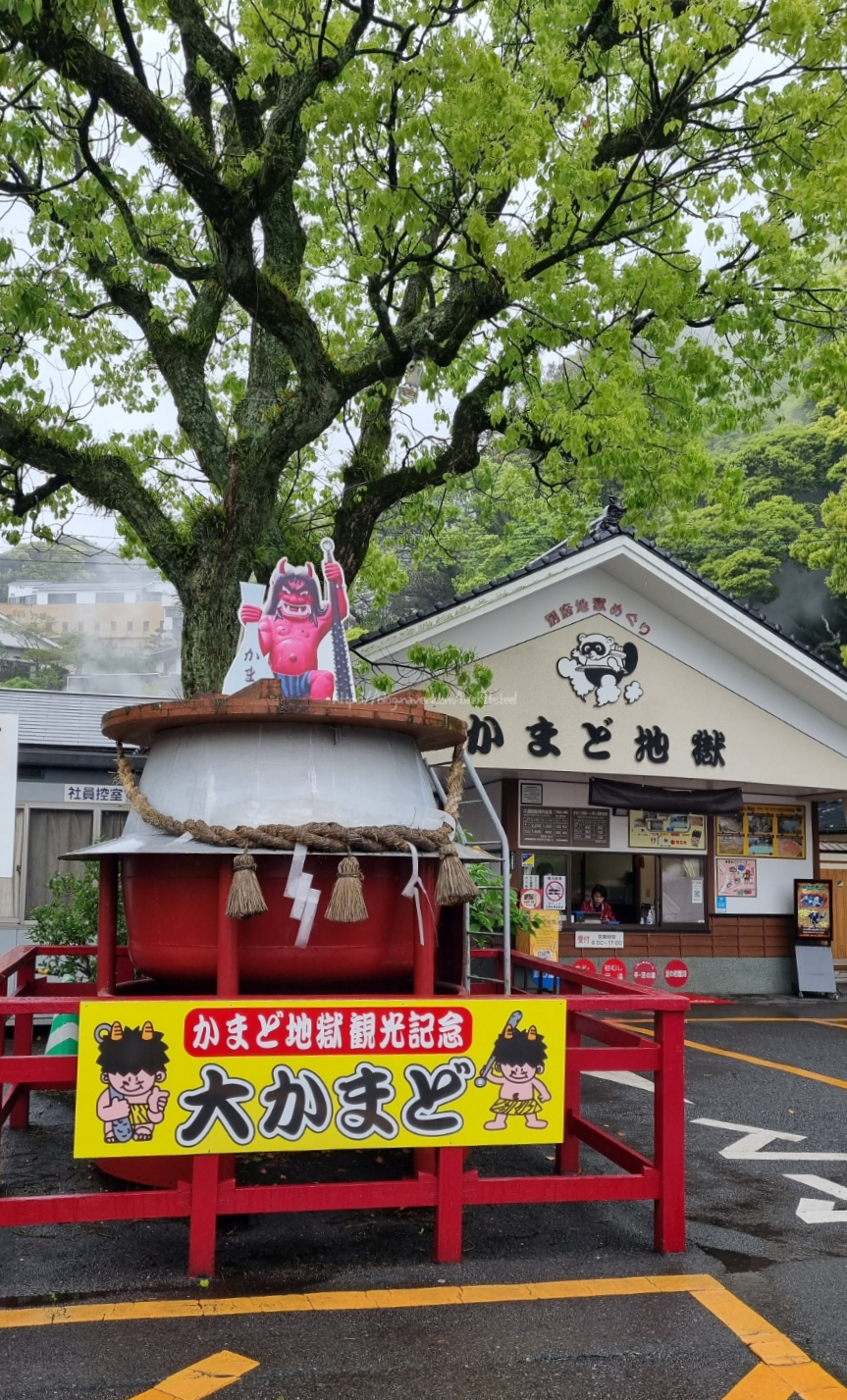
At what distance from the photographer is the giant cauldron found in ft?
17.4

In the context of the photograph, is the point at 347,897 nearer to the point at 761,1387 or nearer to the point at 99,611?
the point at 761,1387

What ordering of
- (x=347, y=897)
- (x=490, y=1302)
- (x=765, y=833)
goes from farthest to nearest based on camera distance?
(x=765, y=833), (x=347, y=897), (x=490, y=1302)

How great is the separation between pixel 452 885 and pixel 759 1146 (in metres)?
3.89

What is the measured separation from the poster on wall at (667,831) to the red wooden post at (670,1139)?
10776mm

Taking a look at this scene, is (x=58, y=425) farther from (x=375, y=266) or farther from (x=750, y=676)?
(x=750, y=676)

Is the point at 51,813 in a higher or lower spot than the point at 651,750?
lower

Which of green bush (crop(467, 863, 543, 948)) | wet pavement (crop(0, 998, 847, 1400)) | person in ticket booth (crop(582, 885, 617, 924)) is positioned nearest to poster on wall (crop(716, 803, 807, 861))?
person in ticket booth (crop(582, 885, 617, 924))

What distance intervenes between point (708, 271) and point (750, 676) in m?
7.23

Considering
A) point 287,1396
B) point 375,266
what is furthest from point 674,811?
point 287,1396

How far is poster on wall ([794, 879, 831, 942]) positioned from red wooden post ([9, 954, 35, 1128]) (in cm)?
1198

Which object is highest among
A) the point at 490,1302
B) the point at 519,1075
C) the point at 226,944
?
the point at 226,944

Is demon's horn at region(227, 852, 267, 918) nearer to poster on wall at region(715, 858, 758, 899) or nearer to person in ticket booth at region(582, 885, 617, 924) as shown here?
person in ticket booth at region(582, 885, 617, 924)

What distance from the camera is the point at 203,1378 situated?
3.96 meters

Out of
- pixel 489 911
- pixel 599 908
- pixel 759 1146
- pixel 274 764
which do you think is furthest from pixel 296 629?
pixel 599 908
